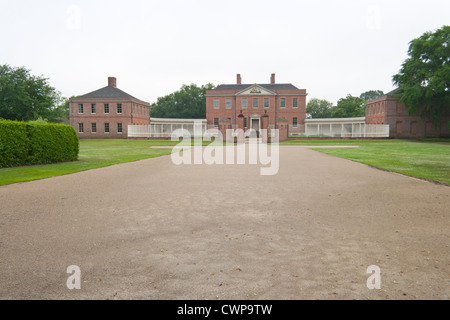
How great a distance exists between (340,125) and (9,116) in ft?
181

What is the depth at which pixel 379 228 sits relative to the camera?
17.5 feet

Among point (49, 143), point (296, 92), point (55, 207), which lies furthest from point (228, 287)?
point (296, 92)

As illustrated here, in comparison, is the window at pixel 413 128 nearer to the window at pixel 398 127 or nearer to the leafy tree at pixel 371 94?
the window at pixel 398 127

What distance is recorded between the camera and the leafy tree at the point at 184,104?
79375 millimetres

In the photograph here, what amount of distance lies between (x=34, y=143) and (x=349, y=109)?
245 ft

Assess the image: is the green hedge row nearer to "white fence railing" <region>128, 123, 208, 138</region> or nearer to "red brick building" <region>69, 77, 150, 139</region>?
"white fence railing" <region>128, 123, 208, 138</region>

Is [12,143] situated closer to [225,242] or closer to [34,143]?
[34,143]

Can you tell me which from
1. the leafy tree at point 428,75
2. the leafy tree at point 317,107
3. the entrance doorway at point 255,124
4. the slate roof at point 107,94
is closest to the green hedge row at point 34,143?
the slate roof at point 107,94

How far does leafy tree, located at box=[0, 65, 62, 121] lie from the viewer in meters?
45.1

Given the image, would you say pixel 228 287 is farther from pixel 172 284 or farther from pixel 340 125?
pixel 340 125

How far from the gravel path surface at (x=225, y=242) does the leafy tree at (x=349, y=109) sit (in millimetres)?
73161

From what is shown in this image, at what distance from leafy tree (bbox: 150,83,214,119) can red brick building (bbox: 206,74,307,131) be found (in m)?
17.1

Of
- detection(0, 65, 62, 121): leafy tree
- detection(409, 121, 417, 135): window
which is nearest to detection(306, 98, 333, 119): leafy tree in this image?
detection(409, 121, 417, 135): window
